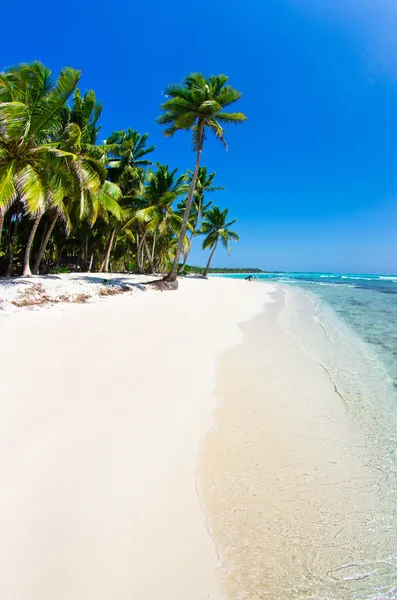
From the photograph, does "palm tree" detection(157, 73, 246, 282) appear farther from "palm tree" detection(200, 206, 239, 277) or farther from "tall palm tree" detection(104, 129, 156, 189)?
"palm tree" detection(200, 206, 239, 277)

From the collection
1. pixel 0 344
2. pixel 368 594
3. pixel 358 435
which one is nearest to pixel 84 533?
pixel 368 594

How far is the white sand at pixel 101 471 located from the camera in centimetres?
174

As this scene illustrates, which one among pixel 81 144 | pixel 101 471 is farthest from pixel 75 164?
pixel 101 471

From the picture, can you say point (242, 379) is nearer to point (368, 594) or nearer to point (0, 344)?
point (368, 594)

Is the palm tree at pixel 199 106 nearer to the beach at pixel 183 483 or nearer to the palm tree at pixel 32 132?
the palm tree at pixel 32 132

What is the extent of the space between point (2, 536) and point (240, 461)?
2.04 metres

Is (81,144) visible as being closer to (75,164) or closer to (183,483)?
(75,164)

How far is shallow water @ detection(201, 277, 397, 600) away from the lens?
6.04ft

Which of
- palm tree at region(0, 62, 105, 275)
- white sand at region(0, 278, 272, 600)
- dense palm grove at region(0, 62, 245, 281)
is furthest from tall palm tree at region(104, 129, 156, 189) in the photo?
white sand at region(0, 278, 272, 600)

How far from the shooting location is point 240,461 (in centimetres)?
290

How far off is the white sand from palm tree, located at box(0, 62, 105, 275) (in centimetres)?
592

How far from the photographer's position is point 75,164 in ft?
37.1

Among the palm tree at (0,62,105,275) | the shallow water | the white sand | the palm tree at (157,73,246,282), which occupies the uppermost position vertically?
the palm tree at (157,73,246,282)

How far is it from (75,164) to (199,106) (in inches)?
318
